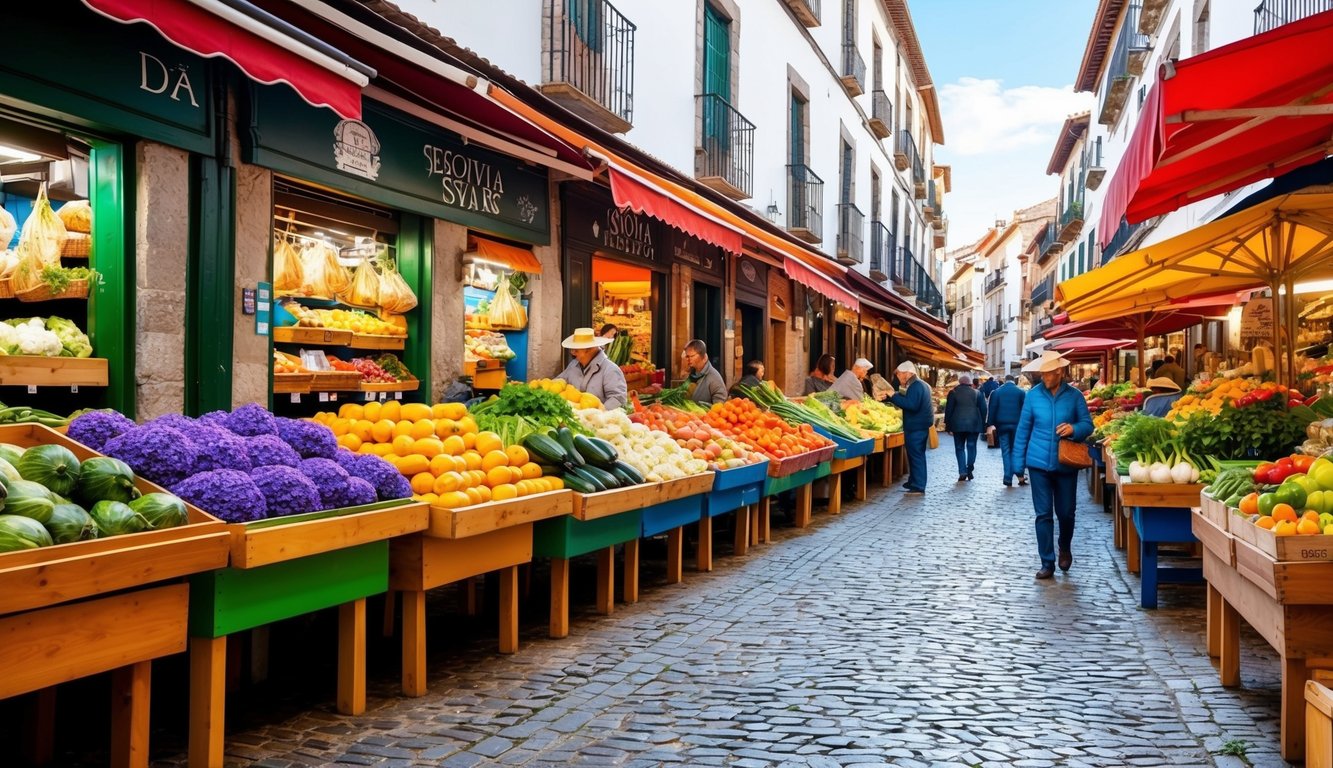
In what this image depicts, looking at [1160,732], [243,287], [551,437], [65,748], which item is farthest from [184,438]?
[1160,732]

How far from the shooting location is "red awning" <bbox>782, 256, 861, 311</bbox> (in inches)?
480

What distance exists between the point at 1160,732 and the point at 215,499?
4.21 metres

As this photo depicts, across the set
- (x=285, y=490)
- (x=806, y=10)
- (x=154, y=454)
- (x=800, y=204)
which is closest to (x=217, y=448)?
(x=154, y=454)

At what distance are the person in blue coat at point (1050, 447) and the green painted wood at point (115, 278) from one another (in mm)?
6405

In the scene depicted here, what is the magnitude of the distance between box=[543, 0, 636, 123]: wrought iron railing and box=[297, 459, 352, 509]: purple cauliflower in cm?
632

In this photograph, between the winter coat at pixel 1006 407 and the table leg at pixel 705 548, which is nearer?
the table leg at pixel 705 548

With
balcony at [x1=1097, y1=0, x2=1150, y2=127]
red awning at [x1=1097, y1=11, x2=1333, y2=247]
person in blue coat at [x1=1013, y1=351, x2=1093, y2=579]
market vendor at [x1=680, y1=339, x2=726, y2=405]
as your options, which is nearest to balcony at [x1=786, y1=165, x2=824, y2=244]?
market vendor at [x1=680, y1=339, x2=726, y2=405]

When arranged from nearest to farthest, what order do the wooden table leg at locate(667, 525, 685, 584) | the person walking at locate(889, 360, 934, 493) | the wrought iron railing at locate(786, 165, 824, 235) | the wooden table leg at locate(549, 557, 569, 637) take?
the wooden table leg at locate(549, 557, 569, 637) → the wooden table leg at locate(667, 525, 685, 584) → the person walking at locate(889, 360, 934, 493) → the wrought iron railing at locate(786, 165, 824, 235)

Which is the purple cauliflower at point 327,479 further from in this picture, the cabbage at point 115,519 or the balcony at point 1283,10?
the balcony at point 1283,10

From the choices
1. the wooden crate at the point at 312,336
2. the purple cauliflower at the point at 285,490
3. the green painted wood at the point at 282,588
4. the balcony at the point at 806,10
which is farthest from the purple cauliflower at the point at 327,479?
the balcony at the point at 806,10

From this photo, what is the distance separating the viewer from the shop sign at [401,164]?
6.37 m

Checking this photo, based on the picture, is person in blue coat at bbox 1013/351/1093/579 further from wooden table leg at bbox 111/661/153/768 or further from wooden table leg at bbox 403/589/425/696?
wooden table leg at bbox 111/661/153/768

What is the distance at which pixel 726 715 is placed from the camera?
4.55 metres

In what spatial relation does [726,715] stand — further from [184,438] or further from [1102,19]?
[1102,19]
